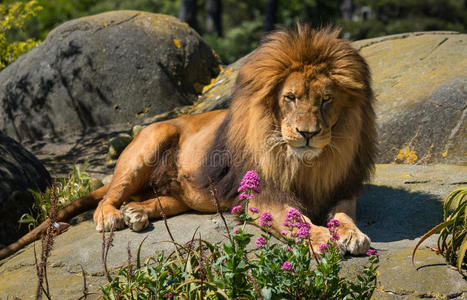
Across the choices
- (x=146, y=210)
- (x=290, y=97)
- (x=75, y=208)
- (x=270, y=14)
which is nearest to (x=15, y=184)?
(x=75, y=208)

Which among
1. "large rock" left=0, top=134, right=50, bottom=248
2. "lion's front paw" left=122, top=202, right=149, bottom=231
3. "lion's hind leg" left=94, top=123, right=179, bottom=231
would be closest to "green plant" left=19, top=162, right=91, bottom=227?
"large rock" left=0, top=134, right=50, bottom=248

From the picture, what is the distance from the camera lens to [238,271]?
2572mm

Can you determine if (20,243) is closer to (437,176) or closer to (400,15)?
(437,176)

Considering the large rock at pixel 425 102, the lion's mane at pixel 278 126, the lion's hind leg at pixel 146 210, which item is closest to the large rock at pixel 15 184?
the lion's hind leg at pixel 146 210

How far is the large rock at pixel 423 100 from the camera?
579 centimetres

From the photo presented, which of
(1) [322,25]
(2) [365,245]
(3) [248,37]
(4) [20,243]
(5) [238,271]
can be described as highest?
(1) [322,25]

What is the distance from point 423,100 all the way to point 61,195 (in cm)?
415

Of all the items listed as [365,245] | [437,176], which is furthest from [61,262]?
[437,176]

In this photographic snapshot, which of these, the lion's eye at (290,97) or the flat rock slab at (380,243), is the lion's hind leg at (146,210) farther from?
the lion's eye at (290,97)

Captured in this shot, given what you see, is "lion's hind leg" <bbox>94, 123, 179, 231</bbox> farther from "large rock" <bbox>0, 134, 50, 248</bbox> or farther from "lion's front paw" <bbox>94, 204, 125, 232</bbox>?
"large rock" <bbox>0, 134, 50, 248</bbox>

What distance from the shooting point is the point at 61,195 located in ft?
18.1

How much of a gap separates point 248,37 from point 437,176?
61.6 ft

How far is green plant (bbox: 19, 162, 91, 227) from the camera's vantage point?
17.1 feet

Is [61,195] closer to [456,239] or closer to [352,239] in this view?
[352,239]
